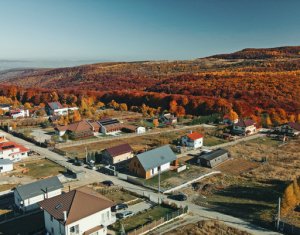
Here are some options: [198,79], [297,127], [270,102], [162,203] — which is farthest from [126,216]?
[198,79]

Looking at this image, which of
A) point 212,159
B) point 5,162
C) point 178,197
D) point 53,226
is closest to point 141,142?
point 212,159

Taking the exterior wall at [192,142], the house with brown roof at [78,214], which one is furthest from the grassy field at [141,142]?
the house with brown roof at [78,214]

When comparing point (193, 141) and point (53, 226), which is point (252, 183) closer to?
point (193, 141)

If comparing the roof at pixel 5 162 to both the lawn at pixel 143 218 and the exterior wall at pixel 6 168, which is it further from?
the lawn at pixel 143 218

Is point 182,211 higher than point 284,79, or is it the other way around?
point 284,79

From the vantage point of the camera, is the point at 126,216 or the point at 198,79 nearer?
the point at 126,216

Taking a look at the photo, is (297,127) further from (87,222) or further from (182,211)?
(87,222)

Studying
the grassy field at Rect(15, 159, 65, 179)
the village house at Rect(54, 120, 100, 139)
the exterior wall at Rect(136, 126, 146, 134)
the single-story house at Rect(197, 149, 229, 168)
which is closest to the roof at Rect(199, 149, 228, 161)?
the single-story house at Rect(197, 149, 229, 168)
